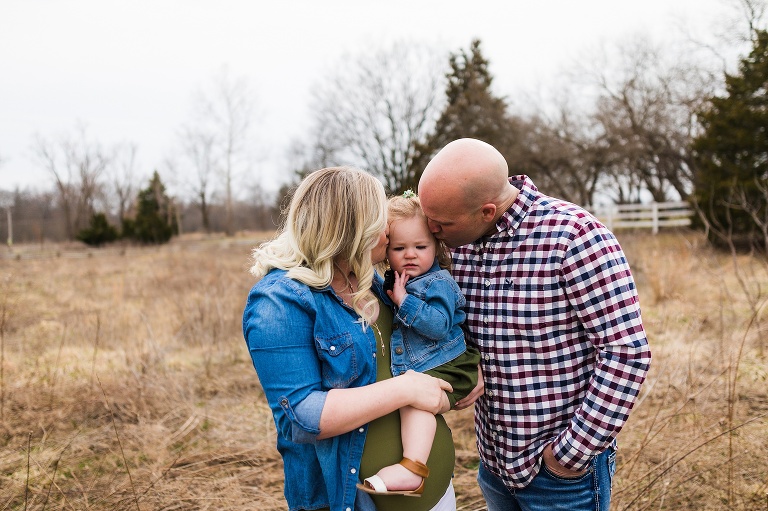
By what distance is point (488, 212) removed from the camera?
183cm

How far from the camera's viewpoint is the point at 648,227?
21.2 metres

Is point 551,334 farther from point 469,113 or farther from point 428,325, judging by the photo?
point 469,113

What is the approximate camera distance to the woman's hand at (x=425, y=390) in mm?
1638

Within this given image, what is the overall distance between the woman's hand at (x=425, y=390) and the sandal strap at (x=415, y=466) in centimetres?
16

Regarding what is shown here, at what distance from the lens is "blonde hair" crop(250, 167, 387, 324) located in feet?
5.41

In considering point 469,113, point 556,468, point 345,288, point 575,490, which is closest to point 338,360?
point 345,288

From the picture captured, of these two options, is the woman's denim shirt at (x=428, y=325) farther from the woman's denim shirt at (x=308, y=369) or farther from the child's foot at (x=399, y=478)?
the child's foot at (x=399, y=478)

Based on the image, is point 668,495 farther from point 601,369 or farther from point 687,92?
point 687,92

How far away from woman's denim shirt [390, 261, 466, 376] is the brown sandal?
28 centimetres

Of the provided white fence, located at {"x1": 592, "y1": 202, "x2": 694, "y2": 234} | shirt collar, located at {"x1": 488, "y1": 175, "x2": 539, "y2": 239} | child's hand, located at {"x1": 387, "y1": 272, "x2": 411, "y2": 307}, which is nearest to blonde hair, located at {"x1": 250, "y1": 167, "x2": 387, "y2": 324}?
child's hand, located at {"x1": 387, "y1": 272, "x2": 411, "y2": 307}

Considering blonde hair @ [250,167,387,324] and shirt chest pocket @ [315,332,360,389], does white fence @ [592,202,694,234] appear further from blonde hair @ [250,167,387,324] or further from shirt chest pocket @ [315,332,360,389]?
shirt chest pocket @ [315,332,360,389]

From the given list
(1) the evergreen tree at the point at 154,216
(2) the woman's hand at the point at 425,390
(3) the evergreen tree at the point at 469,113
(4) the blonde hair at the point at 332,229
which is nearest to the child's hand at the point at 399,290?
(4) the blonde hair at the point at 332,229

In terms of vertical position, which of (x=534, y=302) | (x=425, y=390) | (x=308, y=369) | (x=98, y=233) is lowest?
(x=425, y=390)

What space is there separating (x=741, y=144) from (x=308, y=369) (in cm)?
1631
